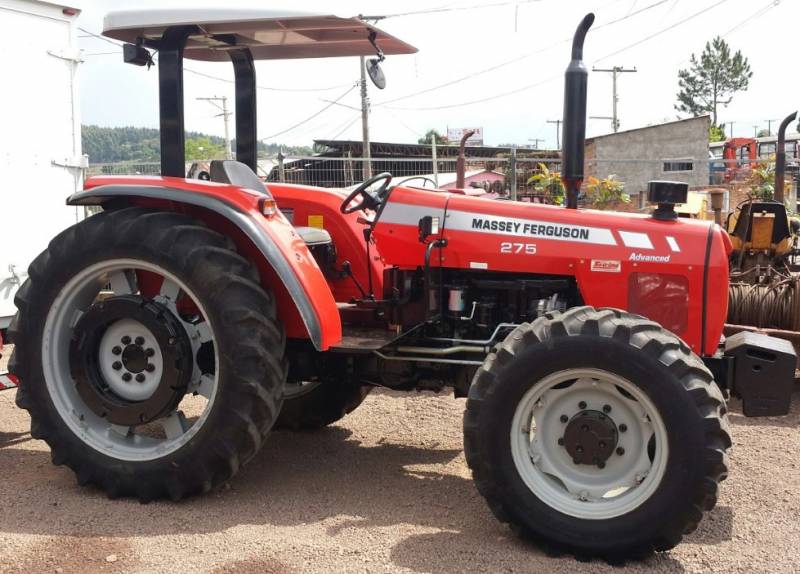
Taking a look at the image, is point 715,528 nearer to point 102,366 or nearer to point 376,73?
point 376,73

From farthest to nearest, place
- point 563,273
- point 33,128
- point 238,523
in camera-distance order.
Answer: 1. point 33,128
2. point 563,273
3. point 238,523

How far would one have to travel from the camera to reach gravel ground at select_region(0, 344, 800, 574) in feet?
10.8

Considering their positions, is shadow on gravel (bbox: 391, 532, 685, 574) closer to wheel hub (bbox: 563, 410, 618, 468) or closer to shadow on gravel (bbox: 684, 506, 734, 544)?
shadow on gravel (bbox: 684, 506, 734, 544)

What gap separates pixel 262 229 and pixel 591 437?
1.76 m

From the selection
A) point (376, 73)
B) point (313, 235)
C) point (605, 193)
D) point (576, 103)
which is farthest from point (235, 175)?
point (605, 193)

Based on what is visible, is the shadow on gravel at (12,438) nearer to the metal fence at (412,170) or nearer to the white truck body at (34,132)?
the white truck body at (34,132)

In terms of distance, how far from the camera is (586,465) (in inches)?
137

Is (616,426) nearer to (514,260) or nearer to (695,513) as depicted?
(695,513)

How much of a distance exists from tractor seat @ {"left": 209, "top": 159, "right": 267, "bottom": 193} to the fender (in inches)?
9.1

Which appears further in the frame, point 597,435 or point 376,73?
point 376,73

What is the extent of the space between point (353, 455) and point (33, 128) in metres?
3.18

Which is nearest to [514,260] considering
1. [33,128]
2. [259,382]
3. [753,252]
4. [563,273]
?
[563,273]

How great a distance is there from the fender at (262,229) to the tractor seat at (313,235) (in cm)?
35

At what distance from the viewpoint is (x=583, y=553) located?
10.8 ft
